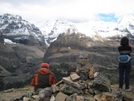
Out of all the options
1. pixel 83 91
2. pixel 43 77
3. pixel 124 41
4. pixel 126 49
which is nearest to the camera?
pixel 83 91

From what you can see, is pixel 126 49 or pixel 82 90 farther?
pixel 126 49

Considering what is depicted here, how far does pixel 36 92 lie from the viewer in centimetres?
1513

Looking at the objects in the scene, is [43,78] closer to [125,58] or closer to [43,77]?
[43,77]

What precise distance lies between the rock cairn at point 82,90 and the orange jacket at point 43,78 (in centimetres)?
82

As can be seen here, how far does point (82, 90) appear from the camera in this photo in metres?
13.9

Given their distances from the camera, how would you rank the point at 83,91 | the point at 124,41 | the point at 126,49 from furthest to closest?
the point at 126,49 < the point at 124,41 < the point at 83,91

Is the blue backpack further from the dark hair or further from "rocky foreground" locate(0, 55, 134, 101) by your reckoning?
"rocky foreground" locate(0, 55, 134, 101)

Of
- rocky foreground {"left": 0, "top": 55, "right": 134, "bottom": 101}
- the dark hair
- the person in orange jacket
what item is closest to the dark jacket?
the dark hair

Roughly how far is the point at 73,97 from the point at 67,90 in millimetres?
873

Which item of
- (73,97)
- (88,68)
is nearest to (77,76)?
(88,68)

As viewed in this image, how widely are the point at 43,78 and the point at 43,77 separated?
0.07m

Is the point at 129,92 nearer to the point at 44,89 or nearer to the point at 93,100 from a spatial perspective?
the point at 93,100

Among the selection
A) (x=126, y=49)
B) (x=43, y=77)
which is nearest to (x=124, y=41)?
(x=126, y=49)

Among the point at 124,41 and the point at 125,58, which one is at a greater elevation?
the point at 124,41
